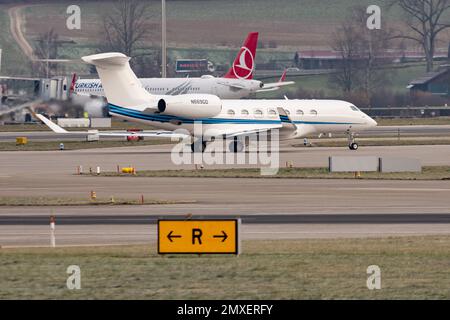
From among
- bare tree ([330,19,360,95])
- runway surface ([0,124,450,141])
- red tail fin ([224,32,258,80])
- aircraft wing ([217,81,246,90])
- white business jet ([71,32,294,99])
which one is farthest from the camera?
bare tree ([330,19,360,95])

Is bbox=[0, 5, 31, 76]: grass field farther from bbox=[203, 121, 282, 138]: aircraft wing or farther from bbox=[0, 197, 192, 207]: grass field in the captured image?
bbox=[0, 197, 192, 207]: grass field

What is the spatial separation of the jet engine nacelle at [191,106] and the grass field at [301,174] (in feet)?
36.7

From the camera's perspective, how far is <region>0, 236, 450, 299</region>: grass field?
25.8 m

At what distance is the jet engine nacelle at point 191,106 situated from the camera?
78.8 meters

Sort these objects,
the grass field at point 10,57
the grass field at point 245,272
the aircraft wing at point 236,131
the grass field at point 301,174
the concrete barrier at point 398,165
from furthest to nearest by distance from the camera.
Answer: the grass field at point 10,57
the aircraft wing at point 236,131
the concrete barrier at point 398,165
the grass field at point 301,174
the grass field at point 245,272

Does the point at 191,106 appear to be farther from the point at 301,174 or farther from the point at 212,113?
the point at 301,174

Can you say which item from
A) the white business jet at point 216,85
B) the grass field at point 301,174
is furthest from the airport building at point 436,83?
the grass field at point 301,174

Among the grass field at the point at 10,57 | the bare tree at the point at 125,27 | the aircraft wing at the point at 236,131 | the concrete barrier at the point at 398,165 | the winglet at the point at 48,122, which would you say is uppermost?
the bare tree at the point at 125,27

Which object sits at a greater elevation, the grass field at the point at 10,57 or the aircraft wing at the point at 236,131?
the grass field at the point at 10,57

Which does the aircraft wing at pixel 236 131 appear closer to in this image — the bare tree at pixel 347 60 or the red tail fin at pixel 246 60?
the red tail fin at pixel 246 60

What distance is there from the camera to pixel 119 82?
78.5 m

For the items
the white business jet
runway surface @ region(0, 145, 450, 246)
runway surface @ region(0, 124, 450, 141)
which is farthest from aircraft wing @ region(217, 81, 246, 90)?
runway surface @ region(0, 145, 450, 246)

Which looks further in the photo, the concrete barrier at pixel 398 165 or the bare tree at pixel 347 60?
the bare tree at pixel 347 60

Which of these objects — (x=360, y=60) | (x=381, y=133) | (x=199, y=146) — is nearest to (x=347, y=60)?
(x=360, y=60)
